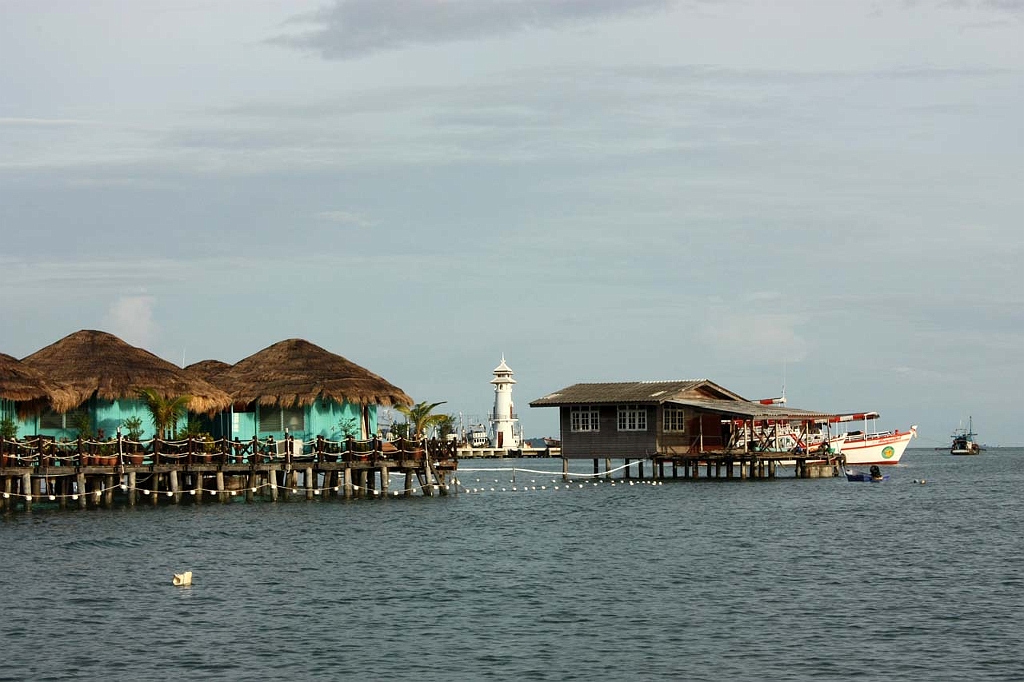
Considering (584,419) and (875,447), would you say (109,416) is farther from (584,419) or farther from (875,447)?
(875,447)

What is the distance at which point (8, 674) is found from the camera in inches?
821

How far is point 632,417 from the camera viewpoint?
66.5 m

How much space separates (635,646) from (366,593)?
7.96 m

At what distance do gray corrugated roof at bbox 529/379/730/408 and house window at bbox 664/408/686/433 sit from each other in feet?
3.78

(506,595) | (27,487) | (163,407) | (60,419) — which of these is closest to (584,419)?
(163,407)

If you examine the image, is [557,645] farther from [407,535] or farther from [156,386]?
[156,386]

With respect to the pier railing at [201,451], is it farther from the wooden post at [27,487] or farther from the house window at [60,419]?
the house window at [60,419]

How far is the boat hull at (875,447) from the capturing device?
9162 centimetres

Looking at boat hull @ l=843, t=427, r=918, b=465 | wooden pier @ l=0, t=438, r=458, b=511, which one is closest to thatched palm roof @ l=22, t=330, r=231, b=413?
wooden pier @ l=0, t=438, r=458, b=511

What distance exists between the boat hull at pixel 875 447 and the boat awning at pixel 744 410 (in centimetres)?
2096

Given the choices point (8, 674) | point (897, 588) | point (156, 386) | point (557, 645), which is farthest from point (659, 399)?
point (8, 674)

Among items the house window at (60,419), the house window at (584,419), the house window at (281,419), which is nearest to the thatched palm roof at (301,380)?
the house window at (281,419)

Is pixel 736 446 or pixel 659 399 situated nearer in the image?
pixel 659 399

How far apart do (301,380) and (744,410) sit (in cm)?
2216
